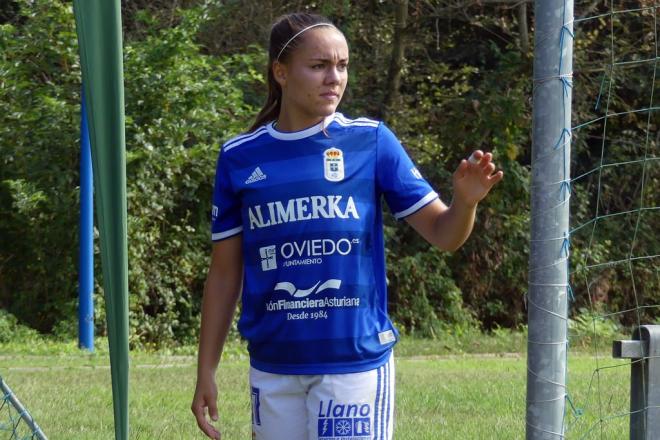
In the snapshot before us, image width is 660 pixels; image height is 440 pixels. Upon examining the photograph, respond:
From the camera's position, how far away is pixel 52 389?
26.0 feet

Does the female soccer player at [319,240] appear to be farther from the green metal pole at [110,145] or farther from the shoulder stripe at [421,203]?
the green metal pole at [110,145]

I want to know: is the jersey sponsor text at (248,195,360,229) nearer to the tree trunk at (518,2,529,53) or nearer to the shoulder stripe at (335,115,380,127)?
the shoulder stripe at (335,115,380,127)

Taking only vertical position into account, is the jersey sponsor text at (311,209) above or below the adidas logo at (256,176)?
below

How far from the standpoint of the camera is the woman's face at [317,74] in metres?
3.22

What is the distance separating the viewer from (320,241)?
10.2 ft

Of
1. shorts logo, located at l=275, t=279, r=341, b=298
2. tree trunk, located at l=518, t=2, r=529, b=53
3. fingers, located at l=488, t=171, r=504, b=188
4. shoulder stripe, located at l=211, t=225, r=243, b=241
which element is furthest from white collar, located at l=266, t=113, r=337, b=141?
tree trunk, located at l=518, t=2, r=529, b=53

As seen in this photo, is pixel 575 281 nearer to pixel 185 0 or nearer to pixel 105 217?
pixel 185 0

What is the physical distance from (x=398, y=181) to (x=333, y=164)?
19 cm

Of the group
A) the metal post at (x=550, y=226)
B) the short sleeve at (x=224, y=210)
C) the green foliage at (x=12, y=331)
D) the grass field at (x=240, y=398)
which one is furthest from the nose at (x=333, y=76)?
the green foliage at (x=12, y=331)

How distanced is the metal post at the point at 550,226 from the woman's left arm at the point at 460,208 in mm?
596

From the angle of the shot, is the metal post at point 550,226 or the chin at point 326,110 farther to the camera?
the metal post at point 550,226

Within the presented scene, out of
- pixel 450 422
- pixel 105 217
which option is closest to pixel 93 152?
pixel 105 217

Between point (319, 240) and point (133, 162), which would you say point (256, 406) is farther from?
point (133, 162)

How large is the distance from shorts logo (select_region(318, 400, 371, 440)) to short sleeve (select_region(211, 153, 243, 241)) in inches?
24.4
